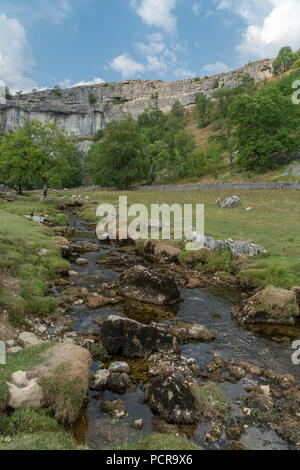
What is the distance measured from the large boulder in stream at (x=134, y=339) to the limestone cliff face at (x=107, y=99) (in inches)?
6035

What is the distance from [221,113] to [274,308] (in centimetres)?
10397

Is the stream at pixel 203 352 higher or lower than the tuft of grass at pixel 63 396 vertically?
lower

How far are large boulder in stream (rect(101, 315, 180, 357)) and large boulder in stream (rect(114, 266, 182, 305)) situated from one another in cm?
361

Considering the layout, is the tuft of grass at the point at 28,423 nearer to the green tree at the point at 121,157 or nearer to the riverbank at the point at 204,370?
the riverbank at the point at 204,370

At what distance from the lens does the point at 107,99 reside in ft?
608

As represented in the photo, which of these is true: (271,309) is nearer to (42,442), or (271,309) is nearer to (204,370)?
(204,370)

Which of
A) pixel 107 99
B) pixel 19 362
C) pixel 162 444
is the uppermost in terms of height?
pixel 107 99

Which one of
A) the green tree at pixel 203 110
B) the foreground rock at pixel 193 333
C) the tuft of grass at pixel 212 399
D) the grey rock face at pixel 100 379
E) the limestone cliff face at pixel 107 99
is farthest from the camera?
the limestone cliff face at pixel 107 99

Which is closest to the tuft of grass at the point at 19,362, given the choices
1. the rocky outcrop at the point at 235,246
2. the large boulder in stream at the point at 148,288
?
the large boulder in stream at the point at 148,288

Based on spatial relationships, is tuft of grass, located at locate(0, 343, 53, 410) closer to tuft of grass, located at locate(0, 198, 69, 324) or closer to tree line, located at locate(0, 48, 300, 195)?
tuft of grass, located at locate(0, 198, 69, 324)

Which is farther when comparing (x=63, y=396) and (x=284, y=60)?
(x=284, y=60)

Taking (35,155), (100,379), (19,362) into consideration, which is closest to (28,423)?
(19,362)

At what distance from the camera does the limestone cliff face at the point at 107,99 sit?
5733 inches

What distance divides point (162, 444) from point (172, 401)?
1357 millimetres
